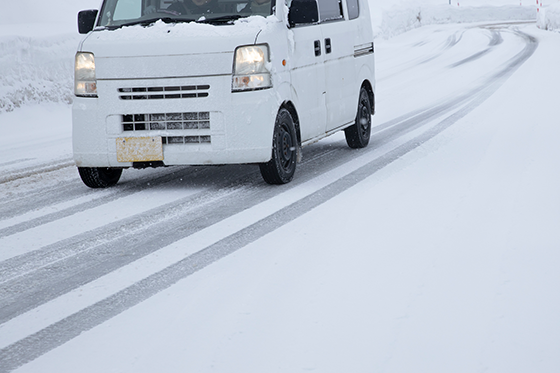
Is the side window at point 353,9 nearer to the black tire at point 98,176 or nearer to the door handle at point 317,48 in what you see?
the door handle at point 317,48

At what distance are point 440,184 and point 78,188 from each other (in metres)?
3.41

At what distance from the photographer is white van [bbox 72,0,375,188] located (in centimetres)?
650

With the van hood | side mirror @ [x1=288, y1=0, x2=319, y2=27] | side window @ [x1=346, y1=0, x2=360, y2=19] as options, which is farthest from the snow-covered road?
side window @ [x1=346, y1=0, x2=360, y2=19]

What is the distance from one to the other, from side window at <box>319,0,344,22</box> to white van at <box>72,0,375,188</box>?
881mm

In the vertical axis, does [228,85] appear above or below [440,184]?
above

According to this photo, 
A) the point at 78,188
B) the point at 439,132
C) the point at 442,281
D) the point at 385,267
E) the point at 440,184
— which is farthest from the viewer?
the point at 439,132

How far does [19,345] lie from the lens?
3.35m

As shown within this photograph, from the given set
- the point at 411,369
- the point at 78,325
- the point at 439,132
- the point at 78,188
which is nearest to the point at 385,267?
the point at 411,369

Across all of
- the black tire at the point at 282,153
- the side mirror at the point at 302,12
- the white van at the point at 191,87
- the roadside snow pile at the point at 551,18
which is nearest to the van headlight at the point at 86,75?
the white van at the point at 191,87

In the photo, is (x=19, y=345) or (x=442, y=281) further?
(x=442, y=281)

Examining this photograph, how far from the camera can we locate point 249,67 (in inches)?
256

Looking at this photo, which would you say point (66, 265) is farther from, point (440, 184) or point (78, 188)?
point (440, 184)

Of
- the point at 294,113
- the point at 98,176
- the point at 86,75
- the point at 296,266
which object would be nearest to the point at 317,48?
the point at 294,113

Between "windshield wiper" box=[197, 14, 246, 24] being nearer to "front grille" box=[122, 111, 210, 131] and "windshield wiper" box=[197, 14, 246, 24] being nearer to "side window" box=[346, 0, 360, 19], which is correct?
"front grille" box=[122, 111, 210, 131]
